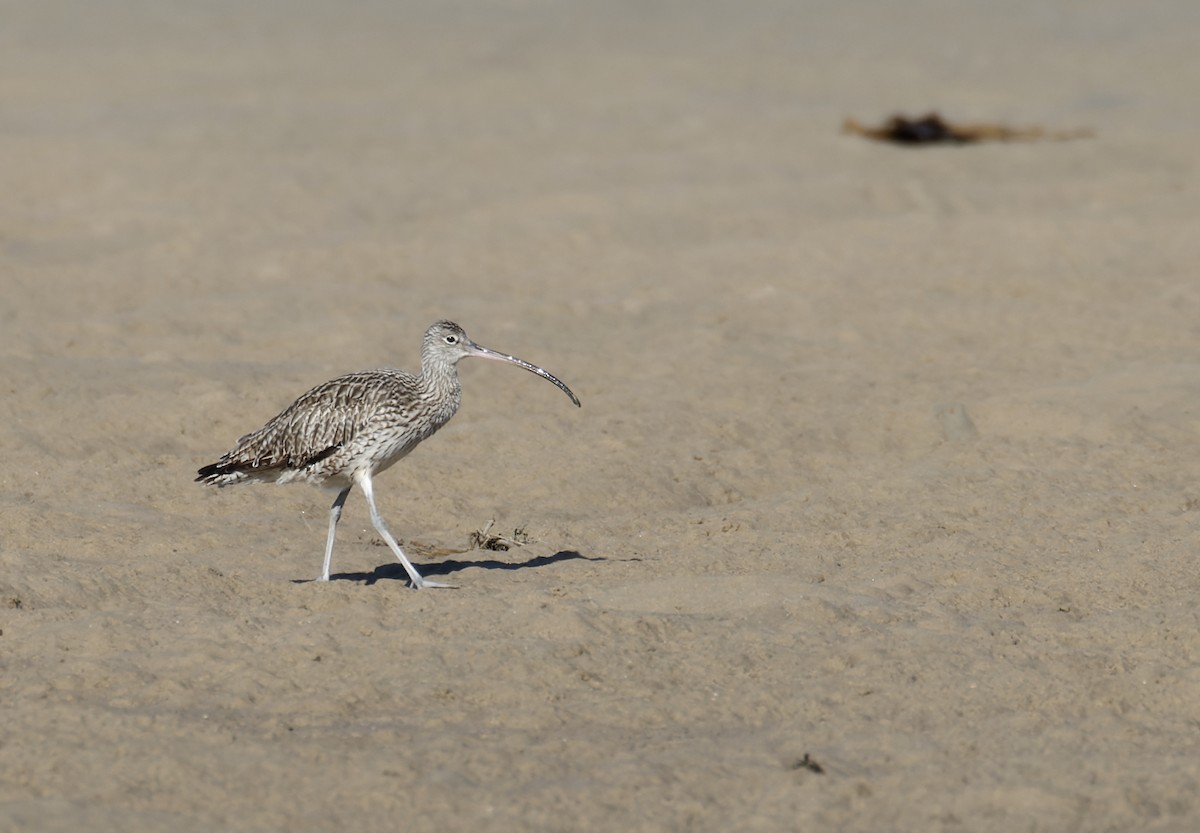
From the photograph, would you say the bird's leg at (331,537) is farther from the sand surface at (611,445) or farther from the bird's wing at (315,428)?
the bird's wing at (315,428)

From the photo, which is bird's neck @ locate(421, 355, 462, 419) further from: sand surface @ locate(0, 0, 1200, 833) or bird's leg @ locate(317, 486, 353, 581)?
sand surface @ locate(0, 0, 1200, 833)

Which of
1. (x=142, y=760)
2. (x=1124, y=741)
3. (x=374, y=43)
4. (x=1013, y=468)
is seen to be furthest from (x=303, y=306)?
(x=374, y=43)

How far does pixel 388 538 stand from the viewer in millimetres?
8117

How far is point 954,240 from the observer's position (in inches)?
567

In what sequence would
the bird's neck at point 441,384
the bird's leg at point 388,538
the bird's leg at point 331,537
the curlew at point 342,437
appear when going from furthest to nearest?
the bird's neck at point 441,384, the curlew at point 342,437, the bird's leg at point 331,537, the bird's leg at point 388,538

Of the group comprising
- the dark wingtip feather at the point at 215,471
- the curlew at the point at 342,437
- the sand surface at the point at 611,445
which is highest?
the curlew at the point at 342,437

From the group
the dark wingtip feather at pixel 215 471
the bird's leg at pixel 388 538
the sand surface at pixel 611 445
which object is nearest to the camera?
the sand surface at pixel 611 445

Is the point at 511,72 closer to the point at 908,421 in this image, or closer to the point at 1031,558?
the point at 908,421

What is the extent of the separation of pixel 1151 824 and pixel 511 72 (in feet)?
51.8

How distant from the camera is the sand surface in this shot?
608 cm

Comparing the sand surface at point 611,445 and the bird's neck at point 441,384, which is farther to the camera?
the bird's neck at point 441,384

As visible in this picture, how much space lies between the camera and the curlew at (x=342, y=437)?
827 centimetres

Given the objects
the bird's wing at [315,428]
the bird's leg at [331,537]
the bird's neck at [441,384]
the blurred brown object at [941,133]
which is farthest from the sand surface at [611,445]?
the bird's neck at [441,384]

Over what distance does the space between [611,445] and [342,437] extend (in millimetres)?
2282
